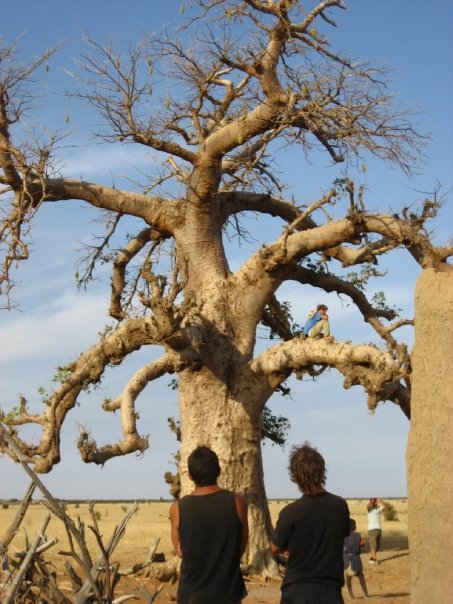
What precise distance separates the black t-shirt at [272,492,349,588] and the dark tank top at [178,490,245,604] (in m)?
0.23

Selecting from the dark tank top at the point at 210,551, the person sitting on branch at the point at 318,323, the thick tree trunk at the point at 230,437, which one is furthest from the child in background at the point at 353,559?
the dark tank top at the point at 210,551

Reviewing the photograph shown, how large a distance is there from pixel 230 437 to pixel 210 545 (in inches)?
308

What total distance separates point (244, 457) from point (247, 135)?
13.7ft

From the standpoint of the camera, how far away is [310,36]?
12.4m

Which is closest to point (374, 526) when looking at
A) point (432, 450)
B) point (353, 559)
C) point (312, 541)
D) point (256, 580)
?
point (256, 580)

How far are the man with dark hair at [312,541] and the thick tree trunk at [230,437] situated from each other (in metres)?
7.67

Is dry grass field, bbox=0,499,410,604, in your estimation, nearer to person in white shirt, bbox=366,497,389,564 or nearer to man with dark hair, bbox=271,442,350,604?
person in white shirt, bbox=366,497,389,564

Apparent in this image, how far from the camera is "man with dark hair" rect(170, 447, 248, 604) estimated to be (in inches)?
169

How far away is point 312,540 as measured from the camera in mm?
4344

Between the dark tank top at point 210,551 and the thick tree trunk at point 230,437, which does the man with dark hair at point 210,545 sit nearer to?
the dark tank top at point 210,551

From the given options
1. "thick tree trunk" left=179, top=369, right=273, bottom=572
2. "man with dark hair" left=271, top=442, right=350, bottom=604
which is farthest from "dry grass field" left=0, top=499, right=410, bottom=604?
"man with dark hair" left=271, top=442, right=350, bottom=604

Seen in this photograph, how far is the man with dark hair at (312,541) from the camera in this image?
432cm

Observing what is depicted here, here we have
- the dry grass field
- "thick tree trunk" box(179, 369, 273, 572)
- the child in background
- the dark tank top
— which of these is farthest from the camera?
"thick tree trunk" box(179, 369, 273, 572)

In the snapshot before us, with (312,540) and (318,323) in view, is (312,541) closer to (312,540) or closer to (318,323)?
(312,540)
